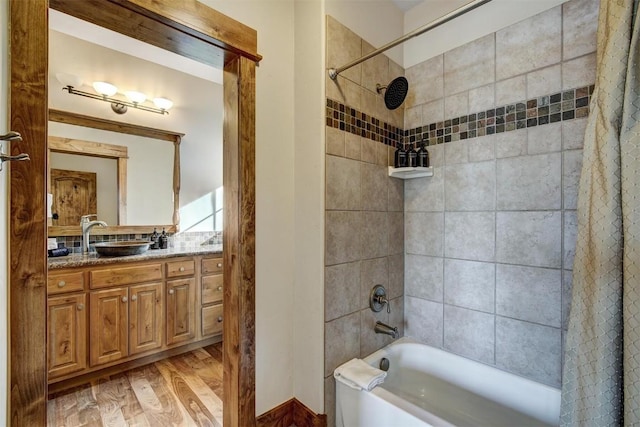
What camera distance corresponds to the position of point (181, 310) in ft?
8.38

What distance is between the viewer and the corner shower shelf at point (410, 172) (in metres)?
1.77

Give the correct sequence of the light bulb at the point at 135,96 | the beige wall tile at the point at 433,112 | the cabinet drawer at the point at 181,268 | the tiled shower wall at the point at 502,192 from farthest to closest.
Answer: the light bulb at the point at 135,96, the cabinet drawer at the point at 181,268, the beige wall tile at the point at 433,112, the tiled shower wall at the point at 502,192

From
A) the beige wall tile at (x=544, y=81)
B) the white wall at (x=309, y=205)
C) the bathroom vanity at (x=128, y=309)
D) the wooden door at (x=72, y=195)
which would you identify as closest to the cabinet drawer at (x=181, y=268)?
the bathroom vanity at (x=128, y=309)

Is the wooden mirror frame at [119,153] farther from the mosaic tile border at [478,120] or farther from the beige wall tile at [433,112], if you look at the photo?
the beige wall tile at [433,112]

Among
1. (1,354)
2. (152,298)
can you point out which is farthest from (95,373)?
(1,354)

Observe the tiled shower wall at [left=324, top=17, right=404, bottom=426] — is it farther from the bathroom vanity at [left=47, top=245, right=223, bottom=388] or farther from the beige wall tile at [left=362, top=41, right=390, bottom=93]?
the bathroom vanity at [left=47, top=245, right=223, bottom=388]

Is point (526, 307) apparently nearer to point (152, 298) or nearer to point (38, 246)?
point (38, 246)

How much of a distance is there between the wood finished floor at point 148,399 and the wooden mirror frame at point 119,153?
1.20 metres

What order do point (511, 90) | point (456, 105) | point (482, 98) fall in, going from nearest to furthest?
point (511, 90)
point (482, 98)
point (456, 105)

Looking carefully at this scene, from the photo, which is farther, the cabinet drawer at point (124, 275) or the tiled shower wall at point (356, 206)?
the cabinet drawer at point (124, 275)

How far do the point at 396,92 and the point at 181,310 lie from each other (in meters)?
2.41

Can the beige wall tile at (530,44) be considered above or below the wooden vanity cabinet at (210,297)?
above

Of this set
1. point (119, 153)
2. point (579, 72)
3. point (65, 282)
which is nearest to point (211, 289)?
point (65, 282)

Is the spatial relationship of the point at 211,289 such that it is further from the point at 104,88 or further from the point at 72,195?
the point at 104,88
